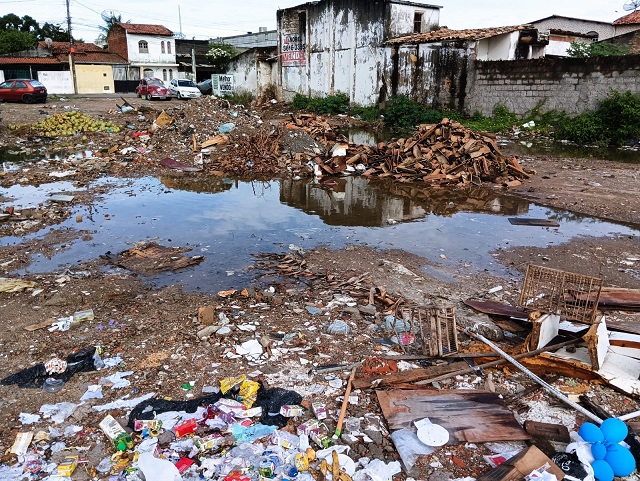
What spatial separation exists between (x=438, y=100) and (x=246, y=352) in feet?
60.6

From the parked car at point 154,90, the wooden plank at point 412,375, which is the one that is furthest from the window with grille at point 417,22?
the wooden plank at point 412,375

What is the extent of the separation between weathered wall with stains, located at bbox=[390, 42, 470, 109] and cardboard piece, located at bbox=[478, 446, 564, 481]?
1859 cm

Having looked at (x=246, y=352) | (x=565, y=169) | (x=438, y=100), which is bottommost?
(x=246, y=352)

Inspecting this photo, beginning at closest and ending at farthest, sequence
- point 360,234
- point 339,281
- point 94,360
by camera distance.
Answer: point 94,360 → point 339,281 → point 360,234

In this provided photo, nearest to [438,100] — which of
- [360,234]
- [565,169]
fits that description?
[565,169]

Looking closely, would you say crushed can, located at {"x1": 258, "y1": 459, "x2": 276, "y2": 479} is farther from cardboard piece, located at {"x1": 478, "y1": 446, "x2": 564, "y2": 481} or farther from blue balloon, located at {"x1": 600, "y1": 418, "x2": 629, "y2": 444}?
A: blue balloon, located at {"x1": 600, "y1": 418, "x2": 629, "y2": 444}

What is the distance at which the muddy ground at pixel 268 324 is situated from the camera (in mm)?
3299

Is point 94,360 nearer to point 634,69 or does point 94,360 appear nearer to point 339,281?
point 339,281

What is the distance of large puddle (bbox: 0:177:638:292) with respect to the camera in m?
6.27

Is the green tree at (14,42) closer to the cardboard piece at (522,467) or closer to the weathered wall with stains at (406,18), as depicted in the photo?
the weathered wall with stains at (406,18)

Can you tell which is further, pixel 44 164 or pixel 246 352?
pixel 44 164

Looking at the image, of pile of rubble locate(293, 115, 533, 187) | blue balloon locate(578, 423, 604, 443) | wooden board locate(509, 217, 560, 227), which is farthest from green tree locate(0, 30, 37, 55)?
blue balloon locate(578, 423, 604, 443)

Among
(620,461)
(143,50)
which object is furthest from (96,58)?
(620,461)

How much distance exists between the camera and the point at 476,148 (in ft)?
36.3
